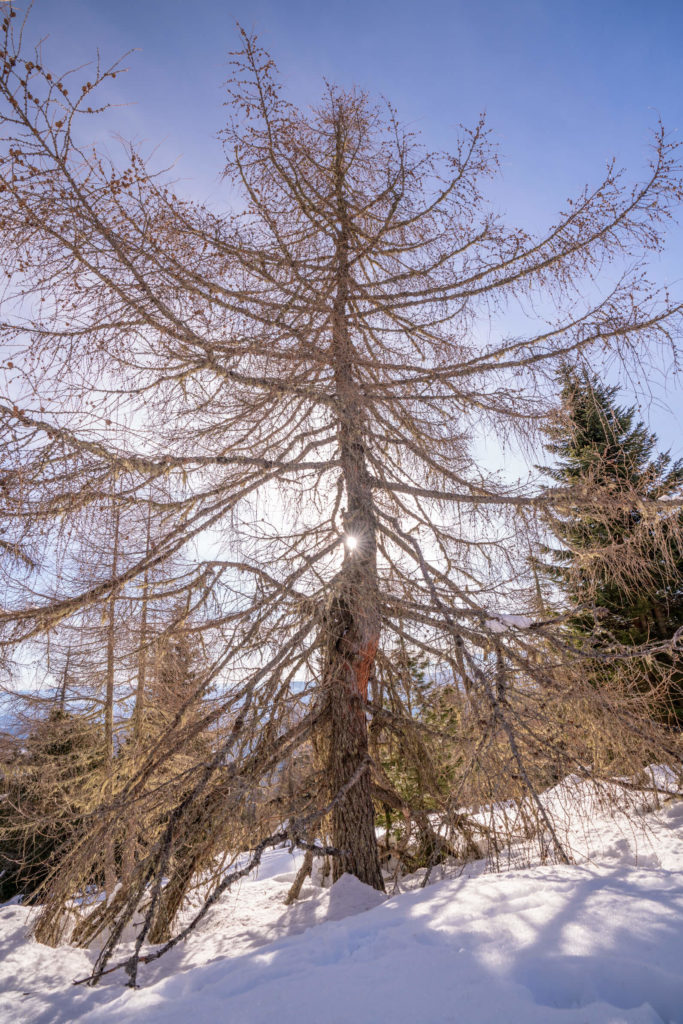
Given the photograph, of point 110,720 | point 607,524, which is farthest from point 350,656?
point 110,720

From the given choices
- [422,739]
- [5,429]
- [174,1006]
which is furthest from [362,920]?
[5,429]

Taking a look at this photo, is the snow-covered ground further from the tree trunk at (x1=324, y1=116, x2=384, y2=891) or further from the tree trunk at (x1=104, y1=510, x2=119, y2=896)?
the tree trunk at (x1=324, y1=116, x2=384, y2=891)

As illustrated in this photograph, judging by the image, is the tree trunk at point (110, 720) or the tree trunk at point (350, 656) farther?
the tree trunk at point (350, 656)

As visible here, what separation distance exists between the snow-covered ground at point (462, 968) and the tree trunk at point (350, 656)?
1.60 meters

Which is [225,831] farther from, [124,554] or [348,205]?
[348,205]

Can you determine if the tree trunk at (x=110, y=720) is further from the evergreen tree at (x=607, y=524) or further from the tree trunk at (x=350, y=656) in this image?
the evergreen tree at (x=607, y=524)

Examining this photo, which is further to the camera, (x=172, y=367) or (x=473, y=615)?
(x=172, y=367)

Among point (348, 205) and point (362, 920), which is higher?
point (348, 205)

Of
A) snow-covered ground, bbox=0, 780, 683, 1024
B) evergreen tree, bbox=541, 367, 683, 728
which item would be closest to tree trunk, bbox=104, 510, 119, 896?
snow-covered ground, bbox=0, 780, 683, 1024

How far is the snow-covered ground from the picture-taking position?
5.31ft

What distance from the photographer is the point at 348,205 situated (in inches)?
205

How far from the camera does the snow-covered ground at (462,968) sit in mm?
1617

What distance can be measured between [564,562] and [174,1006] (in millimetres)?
4762

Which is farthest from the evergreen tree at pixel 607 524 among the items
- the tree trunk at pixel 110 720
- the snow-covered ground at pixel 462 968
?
the tree trunk at pixel 110 720
